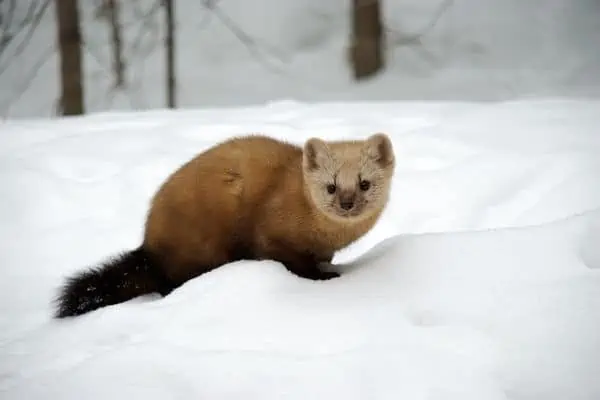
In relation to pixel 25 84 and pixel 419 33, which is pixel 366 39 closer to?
pixel 419 33

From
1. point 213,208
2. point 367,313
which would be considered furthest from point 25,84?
point 367,313

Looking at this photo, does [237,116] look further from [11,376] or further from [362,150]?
[11,376]

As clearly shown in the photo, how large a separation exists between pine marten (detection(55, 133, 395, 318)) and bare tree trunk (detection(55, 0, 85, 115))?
20.2 feet

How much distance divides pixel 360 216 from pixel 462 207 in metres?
1.47

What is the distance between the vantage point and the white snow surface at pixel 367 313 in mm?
1938

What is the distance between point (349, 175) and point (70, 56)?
6910 millimetres

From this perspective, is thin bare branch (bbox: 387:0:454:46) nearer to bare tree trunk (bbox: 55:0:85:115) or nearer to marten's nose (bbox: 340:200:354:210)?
bare tree trunk (bbox: 55:0:85:115)

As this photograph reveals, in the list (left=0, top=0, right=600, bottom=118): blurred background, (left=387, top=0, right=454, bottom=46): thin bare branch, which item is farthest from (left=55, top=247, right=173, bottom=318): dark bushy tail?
(left=387, top=0, right=454, bottom=46): thin bare branch

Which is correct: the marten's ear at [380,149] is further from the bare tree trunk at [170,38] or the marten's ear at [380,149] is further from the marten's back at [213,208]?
the bare tree trunk at [170,38]

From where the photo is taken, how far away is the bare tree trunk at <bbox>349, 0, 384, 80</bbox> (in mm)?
9521

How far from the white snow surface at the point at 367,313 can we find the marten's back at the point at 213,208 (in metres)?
0.23

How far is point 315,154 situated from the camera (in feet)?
9.24

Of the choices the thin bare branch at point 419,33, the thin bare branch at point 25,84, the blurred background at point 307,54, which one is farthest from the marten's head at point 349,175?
the thin bare branch at point 25,84

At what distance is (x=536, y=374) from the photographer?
1.89 metres
